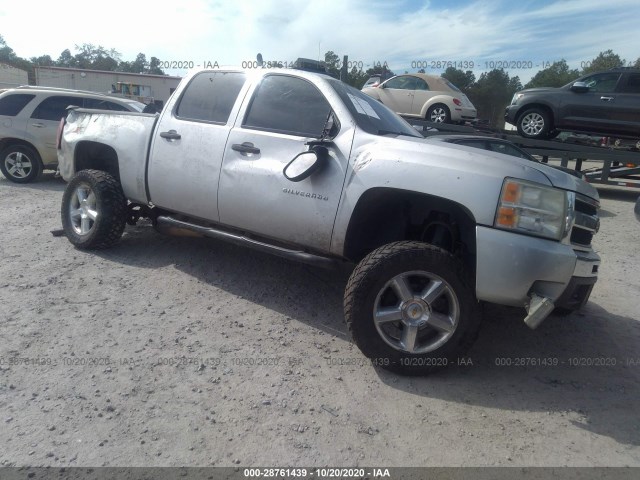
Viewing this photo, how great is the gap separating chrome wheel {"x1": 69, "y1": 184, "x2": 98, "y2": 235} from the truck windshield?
9.14 ft

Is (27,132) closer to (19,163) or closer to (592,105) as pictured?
(19,163)

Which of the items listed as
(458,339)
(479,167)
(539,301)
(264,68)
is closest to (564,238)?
(539,301)

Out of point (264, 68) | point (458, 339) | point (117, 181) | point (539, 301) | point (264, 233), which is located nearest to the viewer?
point (539, 301)

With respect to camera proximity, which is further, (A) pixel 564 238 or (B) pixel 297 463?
(A) pixel 564 238

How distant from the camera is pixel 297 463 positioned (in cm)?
239

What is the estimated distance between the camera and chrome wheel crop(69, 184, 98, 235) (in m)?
5.02

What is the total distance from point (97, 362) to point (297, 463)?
1566 mm

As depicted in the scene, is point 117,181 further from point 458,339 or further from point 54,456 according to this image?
point 458,339

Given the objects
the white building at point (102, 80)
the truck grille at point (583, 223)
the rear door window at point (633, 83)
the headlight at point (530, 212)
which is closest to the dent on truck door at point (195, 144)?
the headlight at point (530, 212)

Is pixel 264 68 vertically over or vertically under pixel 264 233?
over

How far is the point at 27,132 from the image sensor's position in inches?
367

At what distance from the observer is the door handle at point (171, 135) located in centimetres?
438

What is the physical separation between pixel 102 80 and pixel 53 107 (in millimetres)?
34114

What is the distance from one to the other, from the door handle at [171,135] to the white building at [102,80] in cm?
3426
